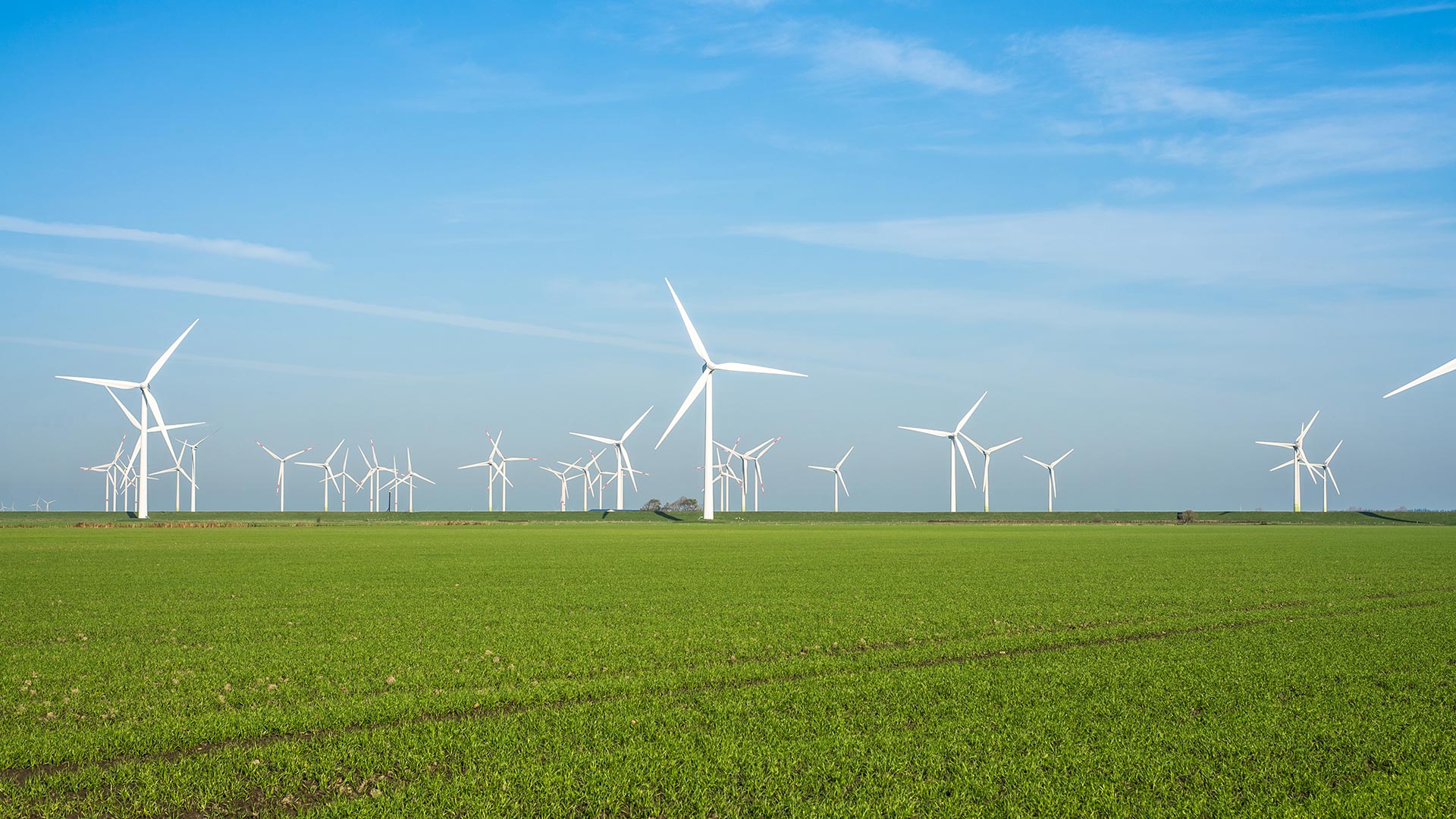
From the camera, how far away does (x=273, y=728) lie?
11664 mm

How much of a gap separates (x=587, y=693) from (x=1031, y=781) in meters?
6.09

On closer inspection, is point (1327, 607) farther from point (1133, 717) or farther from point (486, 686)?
point (486, 686)

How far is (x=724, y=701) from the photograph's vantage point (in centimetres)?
1314

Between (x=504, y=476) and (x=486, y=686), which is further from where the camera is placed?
(x=504, y=476)

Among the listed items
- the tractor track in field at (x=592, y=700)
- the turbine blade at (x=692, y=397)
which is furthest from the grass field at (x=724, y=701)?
the turbine blade at (x=692, y=397)

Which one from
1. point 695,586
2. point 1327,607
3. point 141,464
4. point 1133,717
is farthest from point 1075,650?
point 141,464

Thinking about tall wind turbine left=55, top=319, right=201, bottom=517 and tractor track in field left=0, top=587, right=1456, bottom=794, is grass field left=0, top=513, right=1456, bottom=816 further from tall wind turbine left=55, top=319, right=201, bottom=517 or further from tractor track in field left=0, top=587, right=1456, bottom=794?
tall wind turbine left=55, top=319, right=201, bottom=517

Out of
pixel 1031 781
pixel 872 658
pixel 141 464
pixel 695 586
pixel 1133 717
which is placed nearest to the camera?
pixel 1031 781

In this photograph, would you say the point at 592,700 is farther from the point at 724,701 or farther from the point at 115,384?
the point at 115,384

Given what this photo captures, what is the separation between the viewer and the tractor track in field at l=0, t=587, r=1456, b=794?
10.3 metres

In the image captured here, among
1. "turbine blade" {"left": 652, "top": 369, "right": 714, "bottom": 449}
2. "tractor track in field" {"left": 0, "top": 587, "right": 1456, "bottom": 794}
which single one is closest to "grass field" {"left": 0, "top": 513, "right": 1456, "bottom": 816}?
"tractor track in field" {"left": 0, "top": 587, "right": 1456, "bottom": 794}

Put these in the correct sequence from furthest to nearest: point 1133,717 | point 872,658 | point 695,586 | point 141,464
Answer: point 141,464 → point 695,586 → point 872,658 → point 1133,717

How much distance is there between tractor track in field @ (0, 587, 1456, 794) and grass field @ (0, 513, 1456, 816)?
0.08 metres

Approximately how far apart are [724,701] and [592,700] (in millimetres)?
1679
